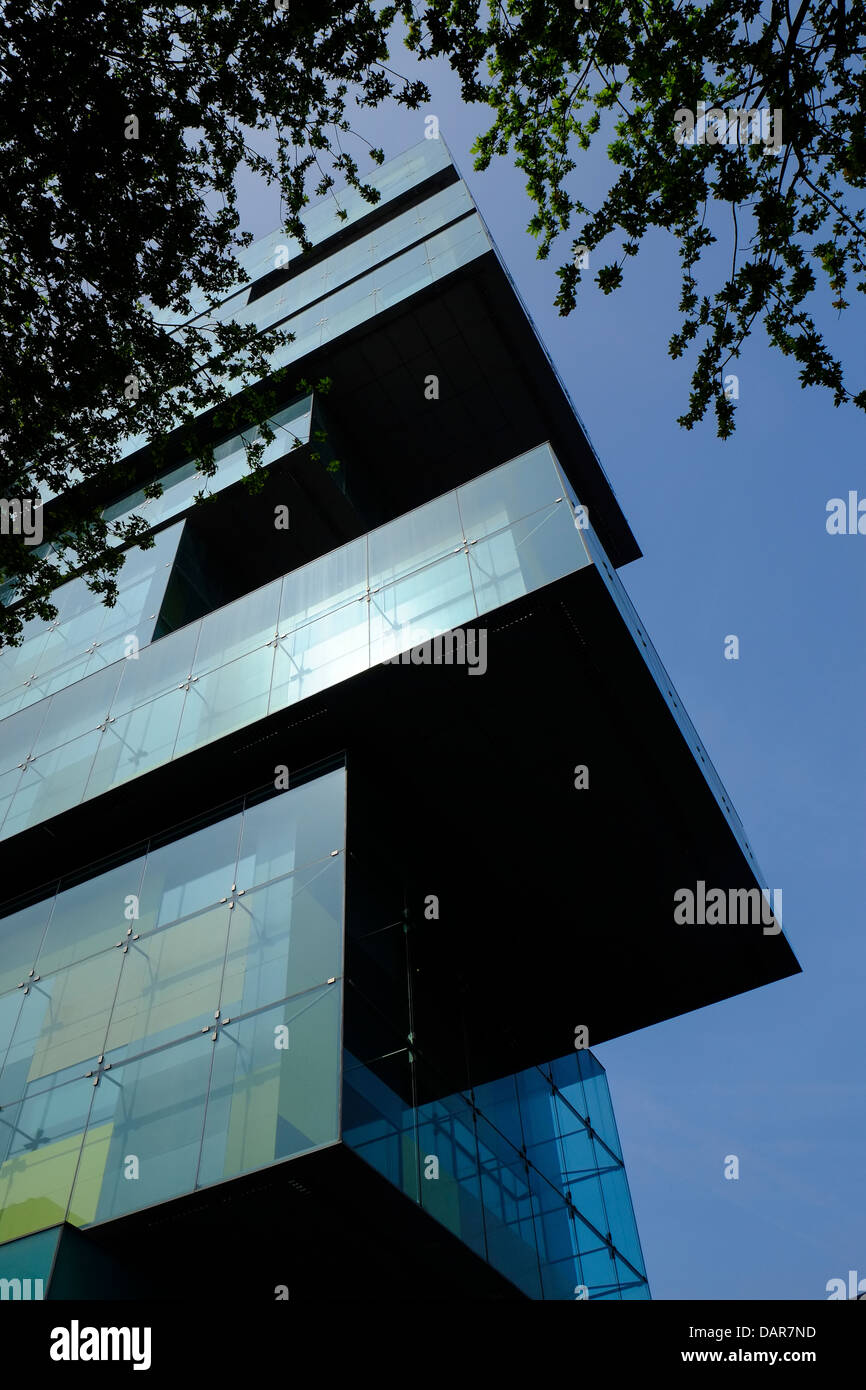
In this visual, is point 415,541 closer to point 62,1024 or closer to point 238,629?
point 238,629

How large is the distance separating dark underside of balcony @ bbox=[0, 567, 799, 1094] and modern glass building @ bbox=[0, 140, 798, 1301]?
4cm

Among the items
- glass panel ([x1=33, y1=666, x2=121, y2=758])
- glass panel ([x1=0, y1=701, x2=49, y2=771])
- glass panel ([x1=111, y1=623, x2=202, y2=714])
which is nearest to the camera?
glass panel ([x1=111, y1=623, x2=202, y2=714])

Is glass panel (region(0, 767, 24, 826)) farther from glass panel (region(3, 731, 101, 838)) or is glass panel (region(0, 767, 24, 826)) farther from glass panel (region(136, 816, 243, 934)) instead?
glass panel (region(136, 816, 243, 934))

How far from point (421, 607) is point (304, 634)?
189cm

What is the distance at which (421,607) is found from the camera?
1173cm

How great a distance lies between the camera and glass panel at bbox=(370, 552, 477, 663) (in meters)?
11.4

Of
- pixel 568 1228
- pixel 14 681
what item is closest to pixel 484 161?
pixel 568 1228

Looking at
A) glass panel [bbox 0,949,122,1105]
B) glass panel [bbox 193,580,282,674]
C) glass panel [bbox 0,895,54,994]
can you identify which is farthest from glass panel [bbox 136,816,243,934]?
glass panel [bbox 193,580,282,674]

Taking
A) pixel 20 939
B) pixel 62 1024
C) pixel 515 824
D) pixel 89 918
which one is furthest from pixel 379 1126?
pixel 20 939

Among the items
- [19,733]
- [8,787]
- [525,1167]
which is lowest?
[525,1167]

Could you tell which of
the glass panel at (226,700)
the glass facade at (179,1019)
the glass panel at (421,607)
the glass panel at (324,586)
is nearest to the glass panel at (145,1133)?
the glass facade at (179,1019)

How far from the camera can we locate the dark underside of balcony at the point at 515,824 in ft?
37.0

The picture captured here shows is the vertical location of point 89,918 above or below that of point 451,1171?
above
